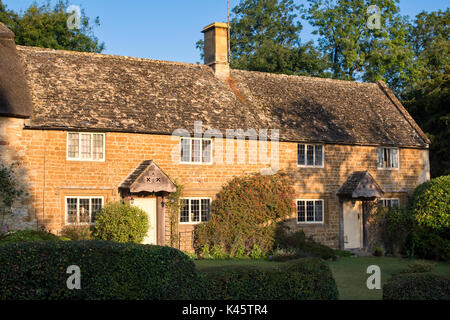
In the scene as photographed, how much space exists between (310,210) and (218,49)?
9.04 metres

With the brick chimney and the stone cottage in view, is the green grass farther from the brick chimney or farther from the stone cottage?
the brick chimney

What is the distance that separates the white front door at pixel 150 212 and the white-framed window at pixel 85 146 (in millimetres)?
2300

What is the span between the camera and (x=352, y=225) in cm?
2508

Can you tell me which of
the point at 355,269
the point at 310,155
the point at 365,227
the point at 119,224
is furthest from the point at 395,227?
the point at 119,224

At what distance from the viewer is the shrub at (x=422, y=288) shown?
9.11m

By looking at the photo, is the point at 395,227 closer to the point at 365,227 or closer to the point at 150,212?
the point at 365,227

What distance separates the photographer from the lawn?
43.3 ft

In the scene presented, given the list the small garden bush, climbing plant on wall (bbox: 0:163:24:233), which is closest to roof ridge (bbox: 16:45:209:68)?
climbing plant on wall (bbox: 0:163:24:233)

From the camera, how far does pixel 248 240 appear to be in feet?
71.5

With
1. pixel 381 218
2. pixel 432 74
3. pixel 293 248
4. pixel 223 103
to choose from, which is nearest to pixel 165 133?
pixel 223 103

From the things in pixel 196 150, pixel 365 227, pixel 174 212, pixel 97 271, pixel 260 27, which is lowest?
pixel 365 227

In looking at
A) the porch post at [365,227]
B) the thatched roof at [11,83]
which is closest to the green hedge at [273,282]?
the thatched roof at [11,83]

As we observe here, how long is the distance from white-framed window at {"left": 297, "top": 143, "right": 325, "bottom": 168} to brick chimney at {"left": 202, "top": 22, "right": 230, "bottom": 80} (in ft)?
17.3

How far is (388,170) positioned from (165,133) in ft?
38.6
